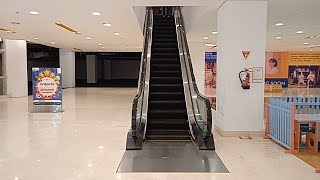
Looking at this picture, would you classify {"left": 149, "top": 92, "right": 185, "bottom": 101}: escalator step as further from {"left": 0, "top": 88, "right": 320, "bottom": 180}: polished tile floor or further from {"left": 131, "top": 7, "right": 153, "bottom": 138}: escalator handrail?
{"left": 0, "top": 88, "right": 320, "bottom": 180}: polished tile floor

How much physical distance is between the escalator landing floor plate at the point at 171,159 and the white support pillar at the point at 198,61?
8.84 m

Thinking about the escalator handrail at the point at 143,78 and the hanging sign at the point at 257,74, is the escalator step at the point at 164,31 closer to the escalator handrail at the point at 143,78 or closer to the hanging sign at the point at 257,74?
the escalator handrail at the point at 143,78

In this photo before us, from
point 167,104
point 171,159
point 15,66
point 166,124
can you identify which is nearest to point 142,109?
point 166,124

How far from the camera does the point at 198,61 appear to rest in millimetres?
15023

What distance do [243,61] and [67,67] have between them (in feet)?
74.1

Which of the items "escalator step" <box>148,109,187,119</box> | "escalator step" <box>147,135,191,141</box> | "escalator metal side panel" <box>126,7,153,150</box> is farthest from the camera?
"escalator step" <box>148,109,187,119</box>

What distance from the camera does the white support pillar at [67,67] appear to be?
88.0 feet

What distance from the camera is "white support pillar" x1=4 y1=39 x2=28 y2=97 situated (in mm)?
17391

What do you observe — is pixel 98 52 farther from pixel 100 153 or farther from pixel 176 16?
pixel 100 153

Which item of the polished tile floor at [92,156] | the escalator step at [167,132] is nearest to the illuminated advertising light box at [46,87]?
the polished tile floor at [92,156]

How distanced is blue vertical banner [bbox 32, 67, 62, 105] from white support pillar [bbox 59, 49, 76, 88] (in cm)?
1521

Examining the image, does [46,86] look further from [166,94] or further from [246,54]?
[246,54]

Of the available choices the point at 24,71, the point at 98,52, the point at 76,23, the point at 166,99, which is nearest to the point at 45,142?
the point at 166,99

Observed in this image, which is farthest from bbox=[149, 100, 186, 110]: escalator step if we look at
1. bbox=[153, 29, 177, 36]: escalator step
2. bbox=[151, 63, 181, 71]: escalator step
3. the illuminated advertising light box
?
the illuminated advertising light box
